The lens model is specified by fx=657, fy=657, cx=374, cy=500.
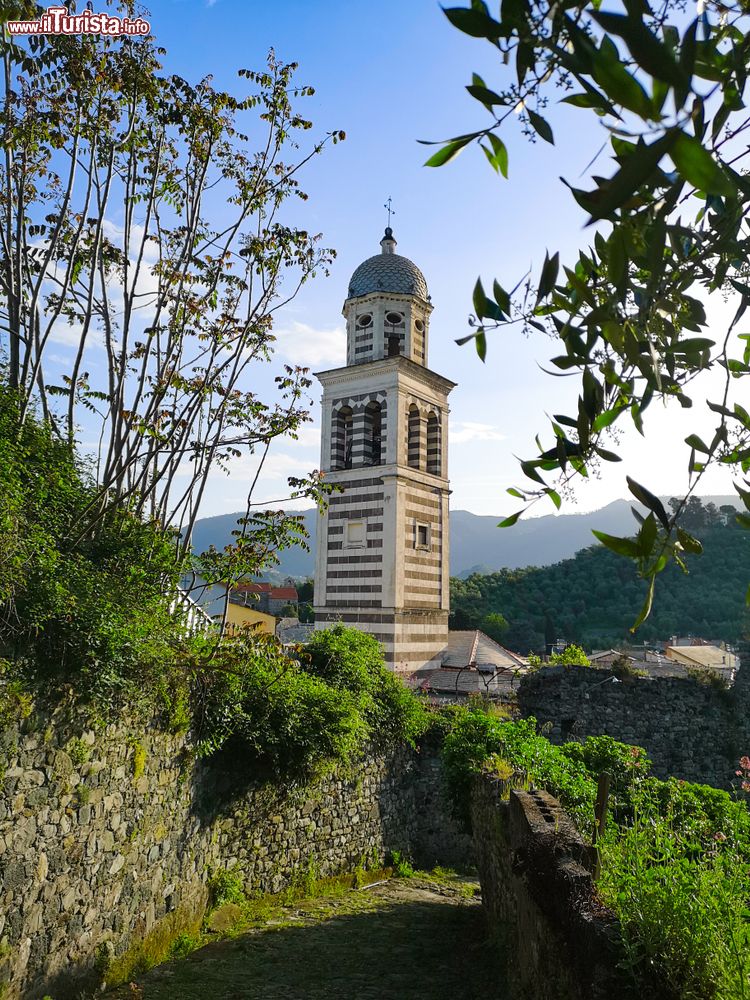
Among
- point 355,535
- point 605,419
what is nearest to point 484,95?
point 605,419

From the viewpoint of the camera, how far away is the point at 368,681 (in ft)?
30.9

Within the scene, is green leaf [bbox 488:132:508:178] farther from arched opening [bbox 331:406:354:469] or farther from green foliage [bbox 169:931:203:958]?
arched opening [bbox 331:406:354:469]

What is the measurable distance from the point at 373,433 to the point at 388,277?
4.25 metres

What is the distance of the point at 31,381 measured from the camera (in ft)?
19.8

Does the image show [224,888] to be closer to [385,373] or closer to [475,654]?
[475,654]

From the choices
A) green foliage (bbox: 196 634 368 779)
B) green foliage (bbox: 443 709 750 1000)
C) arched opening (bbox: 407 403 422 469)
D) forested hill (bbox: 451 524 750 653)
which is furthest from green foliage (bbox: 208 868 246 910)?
forested hill (bbox: 451 524 750 653)

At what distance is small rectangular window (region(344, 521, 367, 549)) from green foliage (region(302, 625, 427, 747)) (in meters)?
6.38

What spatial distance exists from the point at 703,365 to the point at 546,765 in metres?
6.68

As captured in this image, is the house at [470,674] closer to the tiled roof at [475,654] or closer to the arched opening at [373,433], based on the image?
the tiled roof at [475,654]

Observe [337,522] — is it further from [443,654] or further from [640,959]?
[640,959]

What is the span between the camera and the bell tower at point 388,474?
53.9ft

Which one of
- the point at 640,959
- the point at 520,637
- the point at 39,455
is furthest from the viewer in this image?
the point at 520,637

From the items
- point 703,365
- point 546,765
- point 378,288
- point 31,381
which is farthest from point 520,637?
point 703,365

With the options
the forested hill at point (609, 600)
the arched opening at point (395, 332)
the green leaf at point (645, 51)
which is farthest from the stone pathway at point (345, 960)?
the forested hill at point (609, 600)
